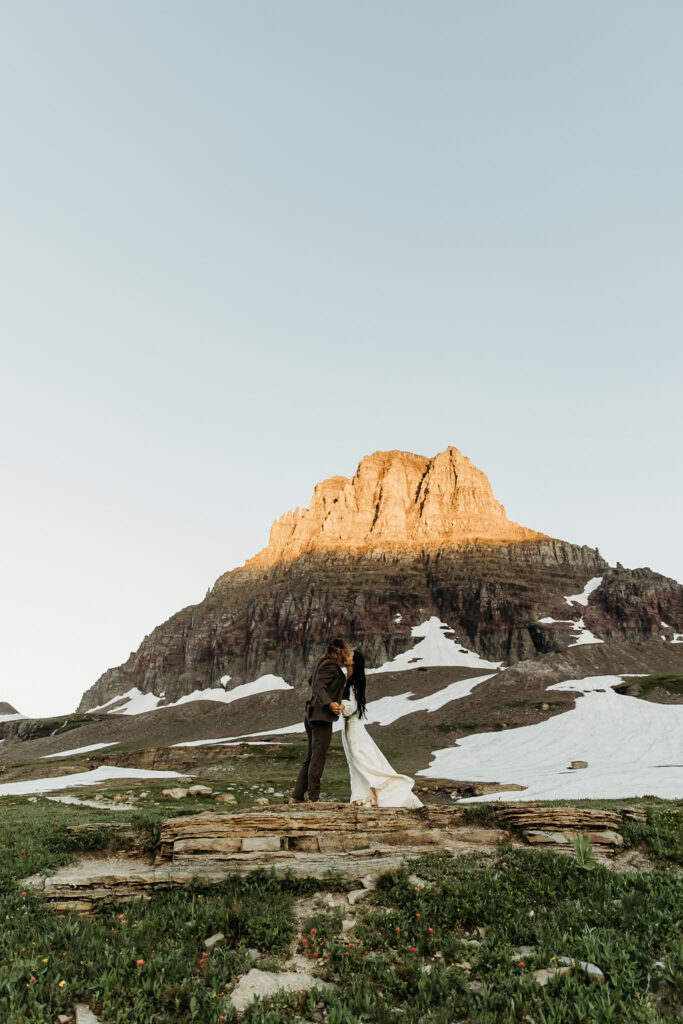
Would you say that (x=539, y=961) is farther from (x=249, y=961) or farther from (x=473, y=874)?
(x=249, y=961)

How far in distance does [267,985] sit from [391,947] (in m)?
1.90

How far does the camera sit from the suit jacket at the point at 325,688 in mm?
14523

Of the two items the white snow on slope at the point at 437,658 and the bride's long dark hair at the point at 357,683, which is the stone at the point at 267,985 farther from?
the white snow on slope at the point at 437,658

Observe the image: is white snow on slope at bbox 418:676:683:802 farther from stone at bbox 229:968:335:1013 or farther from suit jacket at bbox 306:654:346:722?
stone at bbox 229:968:335:1013

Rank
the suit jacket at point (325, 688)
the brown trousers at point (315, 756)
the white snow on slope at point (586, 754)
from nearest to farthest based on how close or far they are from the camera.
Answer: the suit jacket at point (325, 688) < the brown trousers at point (315, 756) < the white snow on slope at point (586, 754)

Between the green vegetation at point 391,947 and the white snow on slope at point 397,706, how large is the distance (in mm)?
102299

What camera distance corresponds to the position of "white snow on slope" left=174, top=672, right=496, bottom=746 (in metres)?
112

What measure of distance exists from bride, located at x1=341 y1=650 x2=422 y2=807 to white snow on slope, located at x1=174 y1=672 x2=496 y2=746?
3843 inches

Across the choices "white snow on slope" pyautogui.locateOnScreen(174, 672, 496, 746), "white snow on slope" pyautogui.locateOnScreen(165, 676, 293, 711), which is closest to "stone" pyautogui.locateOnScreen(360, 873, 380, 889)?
"white snow on slope" pyautogui.locateOnScreen(174, 672, 496, 746)

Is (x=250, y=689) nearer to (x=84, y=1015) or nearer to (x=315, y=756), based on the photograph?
(x=315, y=756)


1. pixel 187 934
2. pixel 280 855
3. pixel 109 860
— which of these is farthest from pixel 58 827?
pixel 187 934

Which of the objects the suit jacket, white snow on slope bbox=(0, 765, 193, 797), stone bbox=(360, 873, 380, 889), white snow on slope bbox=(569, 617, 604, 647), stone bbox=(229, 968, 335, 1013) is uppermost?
white snow on slope bbox=(569, 617, 604, 647)

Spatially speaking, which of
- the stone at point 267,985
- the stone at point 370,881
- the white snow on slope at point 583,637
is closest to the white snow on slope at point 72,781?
the stone at point 370,881

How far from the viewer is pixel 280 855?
11172 millimetres
